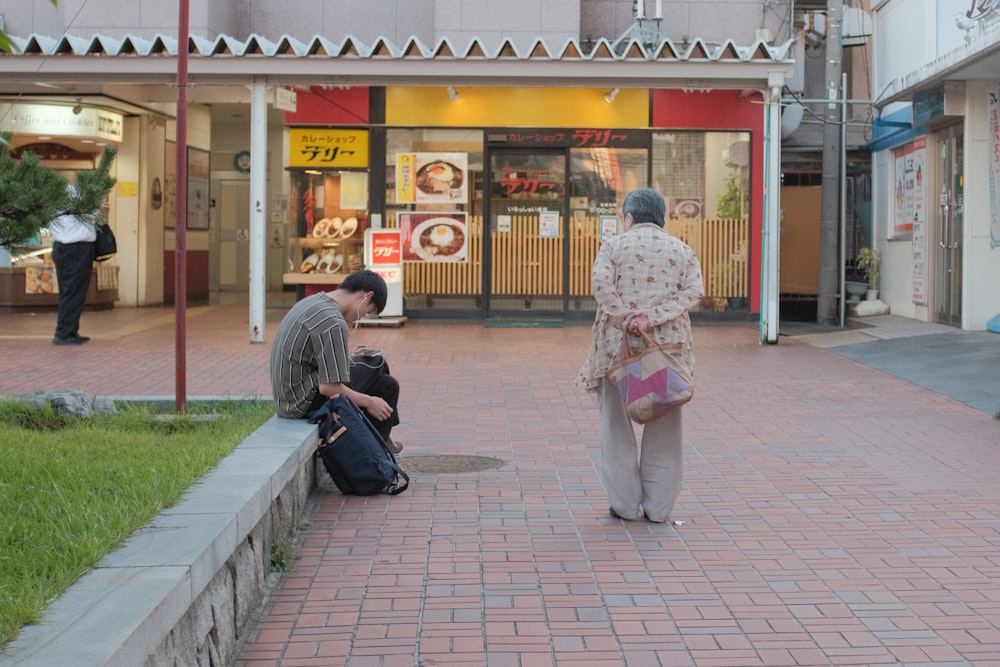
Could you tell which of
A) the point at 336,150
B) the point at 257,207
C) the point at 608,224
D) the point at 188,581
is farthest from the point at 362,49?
the point at 188,581

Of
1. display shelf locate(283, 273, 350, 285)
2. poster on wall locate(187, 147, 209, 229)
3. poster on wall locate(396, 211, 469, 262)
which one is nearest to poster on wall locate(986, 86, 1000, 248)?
poster on wall locate(396, 211, 469, 262)

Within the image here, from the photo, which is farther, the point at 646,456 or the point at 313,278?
the point at 313,278

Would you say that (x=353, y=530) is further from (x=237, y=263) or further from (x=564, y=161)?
(x=237, y=263)

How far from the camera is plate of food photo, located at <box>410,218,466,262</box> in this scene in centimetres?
1788

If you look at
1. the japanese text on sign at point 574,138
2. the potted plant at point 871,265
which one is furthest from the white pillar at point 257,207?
the potted plant at point 871,265

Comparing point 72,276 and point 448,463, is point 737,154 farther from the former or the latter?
point 448,463

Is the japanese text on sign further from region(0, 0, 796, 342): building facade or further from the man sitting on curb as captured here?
the man sitting on curb

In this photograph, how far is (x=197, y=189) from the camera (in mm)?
21891

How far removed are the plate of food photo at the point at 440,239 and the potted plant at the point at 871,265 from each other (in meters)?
6.18

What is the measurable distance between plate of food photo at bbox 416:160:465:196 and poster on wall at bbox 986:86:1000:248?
7179mm

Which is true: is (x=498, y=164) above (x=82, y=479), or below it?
above

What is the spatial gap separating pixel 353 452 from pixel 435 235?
37.5 feet

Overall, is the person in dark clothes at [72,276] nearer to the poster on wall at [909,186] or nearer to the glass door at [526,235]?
the glass door at [526,235]

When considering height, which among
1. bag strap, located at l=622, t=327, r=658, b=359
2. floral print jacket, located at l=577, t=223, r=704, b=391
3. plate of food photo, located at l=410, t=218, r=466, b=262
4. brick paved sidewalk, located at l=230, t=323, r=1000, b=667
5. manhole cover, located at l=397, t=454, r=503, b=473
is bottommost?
brick paved sidewalk, located at l=230, t=323, r=1000, b=667
